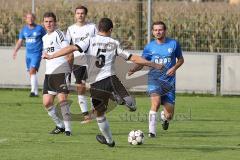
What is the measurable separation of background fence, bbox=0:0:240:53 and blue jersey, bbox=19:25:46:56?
270cm

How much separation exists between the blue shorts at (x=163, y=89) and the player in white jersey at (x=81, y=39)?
2.00 meters

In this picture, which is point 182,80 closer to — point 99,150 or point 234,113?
point 234,113

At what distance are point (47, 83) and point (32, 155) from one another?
3.07 meters

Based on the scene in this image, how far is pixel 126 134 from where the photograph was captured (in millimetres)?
15547

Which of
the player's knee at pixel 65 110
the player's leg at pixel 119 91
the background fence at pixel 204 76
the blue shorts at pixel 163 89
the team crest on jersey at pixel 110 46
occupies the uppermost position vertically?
the team crest on jersey at pixel 110 46

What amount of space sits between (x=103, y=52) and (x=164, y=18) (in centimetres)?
1276

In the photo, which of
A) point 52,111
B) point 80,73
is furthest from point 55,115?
point 80,73

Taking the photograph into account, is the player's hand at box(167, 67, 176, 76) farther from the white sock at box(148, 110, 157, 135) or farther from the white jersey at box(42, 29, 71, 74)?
the white jersey at box(42, 29, 71, 74)

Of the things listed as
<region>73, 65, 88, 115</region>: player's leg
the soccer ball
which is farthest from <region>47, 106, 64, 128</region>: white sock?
the soccer ball

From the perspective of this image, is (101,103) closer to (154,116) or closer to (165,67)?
(154,116)

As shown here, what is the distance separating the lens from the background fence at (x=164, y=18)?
1001 inches

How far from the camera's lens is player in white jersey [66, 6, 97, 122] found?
55.5 ft

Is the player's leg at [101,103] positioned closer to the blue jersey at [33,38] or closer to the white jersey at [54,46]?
the white jersey at [54,46]

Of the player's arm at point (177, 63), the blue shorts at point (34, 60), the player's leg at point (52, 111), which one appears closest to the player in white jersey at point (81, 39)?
the player's leg at point (52, 111)
